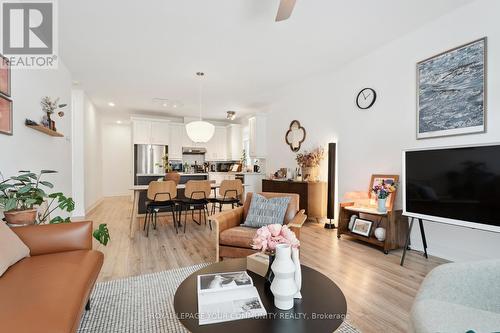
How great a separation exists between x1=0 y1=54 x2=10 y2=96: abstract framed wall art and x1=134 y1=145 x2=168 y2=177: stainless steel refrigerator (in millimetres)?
4900

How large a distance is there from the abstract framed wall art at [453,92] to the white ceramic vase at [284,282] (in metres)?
2.71

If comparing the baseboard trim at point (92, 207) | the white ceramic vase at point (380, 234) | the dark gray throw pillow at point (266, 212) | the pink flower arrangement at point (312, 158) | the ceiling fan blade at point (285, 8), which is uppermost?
the ceiling fan blade at point (285, 8)

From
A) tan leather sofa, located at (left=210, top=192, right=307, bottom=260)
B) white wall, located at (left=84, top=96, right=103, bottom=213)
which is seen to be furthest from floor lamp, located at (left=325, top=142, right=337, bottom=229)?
white wall, located at (left=84, top=96, right=103, bottom=213)

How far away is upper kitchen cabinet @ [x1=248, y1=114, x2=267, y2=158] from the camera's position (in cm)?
654

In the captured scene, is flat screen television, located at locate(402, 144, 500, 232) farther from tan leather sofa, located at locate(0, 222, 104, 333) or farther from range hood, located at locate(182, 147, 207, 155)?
range hood, located at locate(182, 147, 207, 155)

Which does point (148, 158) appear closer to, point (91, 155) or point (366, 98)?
point (91, 155)

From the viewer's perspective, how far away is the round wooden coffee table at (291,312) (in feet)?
3.45

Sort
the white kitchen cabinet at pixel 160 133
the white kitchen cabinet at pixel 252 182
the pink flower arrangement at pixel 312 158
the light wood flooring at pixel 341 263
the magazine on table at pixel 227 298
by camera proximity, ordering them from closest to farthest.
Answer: the magazine on table at pixel 227 298
the light wood flooring at pixel 341 263
the pink flower arrangement at pixel 312 158
the white kitchen cabinet at pixel 252 182
the white kitchen cabinet at pixel 160 133

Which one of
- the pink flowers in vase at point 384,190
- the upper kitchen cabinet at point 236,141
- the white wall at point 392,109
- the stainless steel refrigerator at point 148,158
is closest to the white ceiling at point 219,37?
the white wall at point 392,109

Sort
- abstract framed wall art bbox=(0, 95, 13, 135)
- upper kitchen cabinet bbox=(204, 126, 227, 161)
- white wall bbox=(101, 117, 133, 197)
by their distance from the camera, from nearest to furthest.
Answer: abstract framed wall art bbox=(0, 95, 13, 135) < upper kitchen cabinet bbox=(204, 126, 227, 161) < white wall bbox=(101, 117, 133, 197)

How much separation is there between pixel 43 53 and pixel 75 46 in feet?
1.33

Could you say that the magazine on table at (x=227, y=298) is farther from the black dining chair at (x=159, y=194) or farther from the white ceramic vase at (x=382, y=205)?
the black dining chair at (x=159, y=194)

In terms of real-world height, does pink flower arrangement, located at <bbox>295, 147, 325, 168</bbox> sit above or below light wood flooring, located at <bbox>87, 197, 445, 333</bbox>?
above

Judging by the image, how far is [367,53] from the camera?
3729mm
